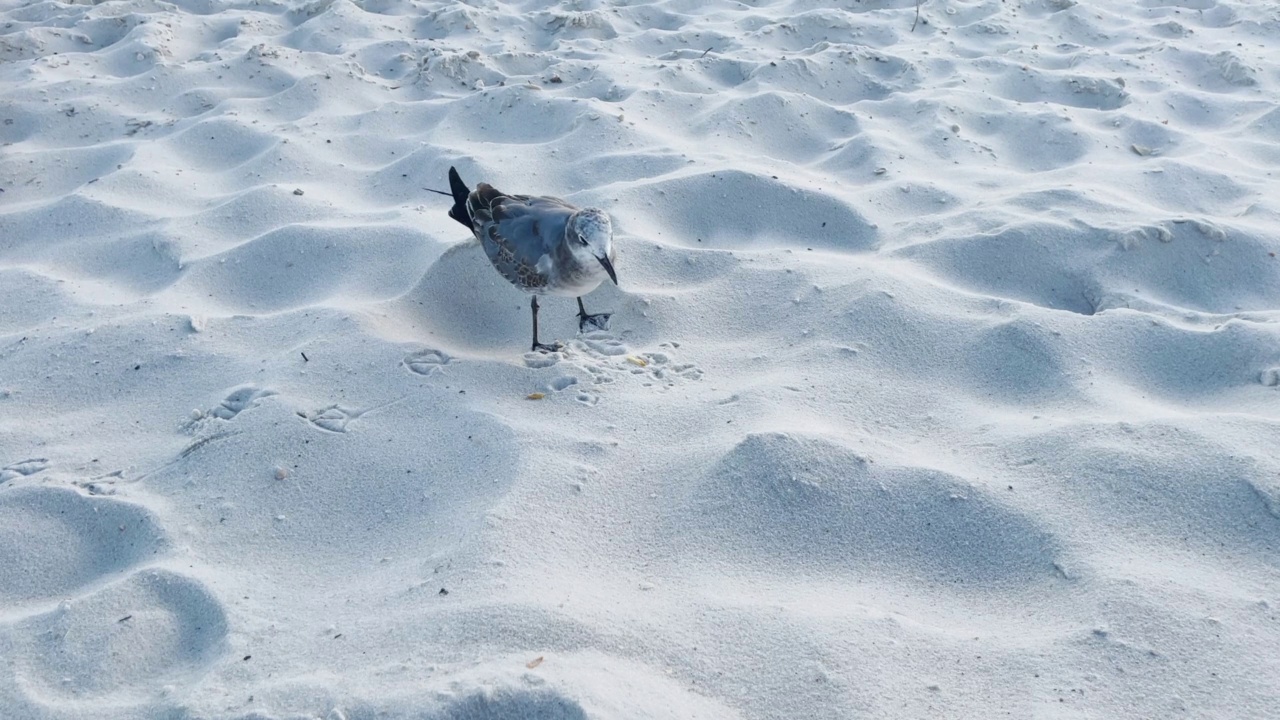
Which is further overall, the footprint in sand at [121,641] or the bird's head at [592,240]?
the bird's head at [592,240]

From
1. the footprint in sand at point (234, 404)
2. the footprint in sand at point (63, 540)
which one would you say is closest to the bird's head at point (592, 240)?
the footprint in sand at point (234, 404)

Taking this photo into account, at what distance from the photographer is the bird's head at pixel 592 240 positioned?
2.95 meters

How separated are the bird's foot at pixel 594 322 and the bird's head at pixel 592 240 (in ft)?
0.93

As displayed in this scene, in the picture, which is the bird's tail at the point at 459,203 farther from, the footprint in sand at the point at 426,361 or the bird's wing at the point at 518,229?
the footprint in sand at the point at 426,361

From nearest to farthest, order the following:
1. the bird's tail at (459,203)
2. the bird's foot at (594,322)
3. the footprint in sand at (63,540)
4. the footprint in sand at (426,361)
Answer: the footprint in sand at (63,540) < the footprint in sand at (426,361) < the bird's foot at (594,322) < the bird's tail at (459,203)

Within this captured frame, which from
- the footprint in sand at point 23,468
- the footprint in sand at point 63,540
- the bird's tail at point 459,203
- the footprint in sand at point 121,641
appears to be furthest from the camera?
the bird's tail at point 459,203

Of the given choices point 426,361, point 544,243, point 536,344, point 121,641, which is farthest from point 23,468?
point 544,243

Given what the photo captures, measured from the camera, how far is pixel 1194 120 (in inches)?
176

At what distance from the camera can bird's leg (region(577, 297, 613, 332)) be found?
322 cm

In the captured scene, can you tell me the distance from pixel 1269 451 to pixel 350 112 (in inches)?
162

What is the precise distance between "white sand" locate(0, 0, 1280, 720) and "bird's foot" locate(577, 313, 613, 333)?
8 cm

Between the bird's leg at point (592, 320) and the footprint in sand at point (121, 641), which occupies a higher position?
the bird's leg at point (592, 320)

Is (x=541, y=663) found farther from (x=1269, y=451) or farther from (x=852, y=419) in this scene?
(x=1269, y=451)

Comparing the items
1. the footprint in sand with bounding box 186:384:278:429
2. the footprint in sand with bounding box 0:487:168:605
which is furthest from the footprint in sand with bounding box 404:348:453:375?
the footprint in sand with bounding box 0:487:168:605
